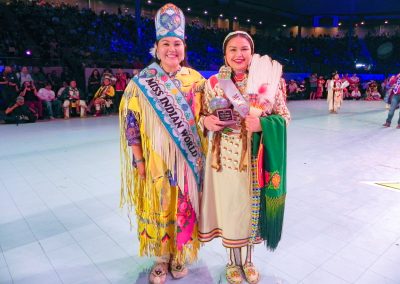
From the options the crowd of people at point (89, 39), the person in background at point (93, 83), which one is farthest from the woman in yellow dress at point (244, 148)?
the crowd of people at point (89, 39)

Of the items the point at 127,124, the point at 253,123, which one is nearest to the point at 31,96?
the point at 127,124

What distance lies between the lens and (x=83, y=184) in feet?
12.1

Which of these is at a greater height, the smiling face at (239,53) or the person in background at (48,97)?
the smiling face at (239,53)

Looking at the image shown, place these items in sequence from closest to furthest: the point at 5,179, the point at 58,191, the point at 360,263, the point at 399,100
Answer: the point at 360,263 → the point at 58,191 → the point at 5,179 → the point at 399,100

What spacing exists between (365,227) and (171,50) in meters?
2.13

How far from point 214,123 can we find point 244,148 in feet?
0.68

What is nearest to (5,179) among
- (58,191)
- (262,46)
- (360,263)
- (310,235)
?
(58,191)

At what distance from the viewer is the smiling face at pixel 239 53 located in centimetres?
164

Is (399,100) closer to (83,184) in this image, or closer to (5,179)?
(83,184)

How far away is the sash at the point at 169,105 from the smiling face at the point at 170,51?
6 cm

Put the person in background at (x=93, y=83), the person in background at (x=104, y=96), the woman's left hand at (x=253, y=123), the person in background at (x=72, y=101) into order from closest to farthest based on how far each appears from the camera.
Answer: the woman's left hand at (x=253, y=123), the person in background at (x=72, y=101), the person in background at (x=104, y=96), the person in background at (x=93, y=83)

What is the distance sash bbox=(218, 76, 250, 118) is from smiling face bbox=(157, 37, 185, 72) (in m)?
0.28

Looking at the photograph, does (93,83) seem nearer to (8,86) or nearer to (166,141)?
(8,86)

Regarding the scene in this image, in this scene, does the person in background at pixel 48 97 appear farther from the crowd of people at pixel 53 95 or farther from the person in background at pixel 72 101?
the person in background at pixel 72 101
